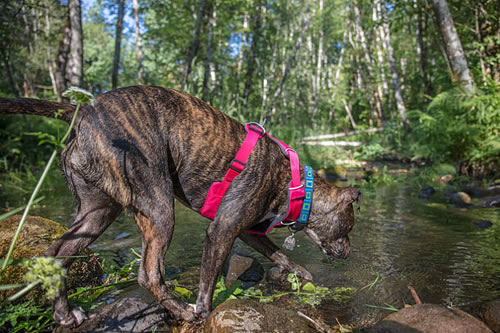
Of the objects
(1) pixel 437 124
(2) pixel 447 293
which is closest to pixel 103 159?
(2) pixel 447 293

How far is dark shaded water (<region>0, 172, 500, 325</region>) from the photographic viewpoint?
3.28 metres

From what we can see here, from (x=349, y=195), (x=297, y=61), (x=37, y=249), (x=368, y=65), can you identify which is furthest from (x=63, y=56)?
(x=297, y=61)

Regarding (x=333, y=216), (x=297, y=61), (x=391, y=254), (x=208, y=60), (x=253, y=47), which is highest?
(x=297, y=61)

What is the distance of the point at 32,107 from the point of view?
2.68m

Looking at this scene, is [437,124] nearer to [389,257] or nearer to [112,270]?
[389,257]

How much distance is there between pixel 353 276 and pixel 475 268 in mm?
1345

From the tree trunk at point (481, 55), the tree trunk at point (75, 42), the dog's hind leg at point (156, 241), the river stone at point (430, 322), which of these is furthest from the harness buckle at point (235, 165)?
the tree trunk at point (481, 55)

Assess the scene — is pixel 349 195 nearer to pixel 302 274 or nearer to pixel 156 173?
pixel 302 274

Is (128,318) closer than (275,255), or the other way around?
(128,318)

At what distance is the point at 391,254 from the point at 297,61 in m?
28.0

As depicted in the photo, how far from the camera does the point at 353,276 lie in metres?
3.79

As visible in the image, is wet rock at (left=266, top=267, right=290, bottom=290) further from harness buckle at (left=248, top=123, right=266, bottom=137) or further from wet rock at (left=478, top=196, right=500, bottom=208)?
wet rock at (left=478, top=196, right=500, bottom=208)

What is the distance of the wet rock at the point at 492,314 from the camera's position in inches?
101

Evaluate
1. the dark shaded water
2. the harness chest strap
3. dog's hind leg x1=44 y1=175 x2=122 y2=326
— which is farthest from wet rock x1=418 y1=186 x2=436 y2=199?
dog's hind leg x1=44 y1=175 x2=122 y2=326
